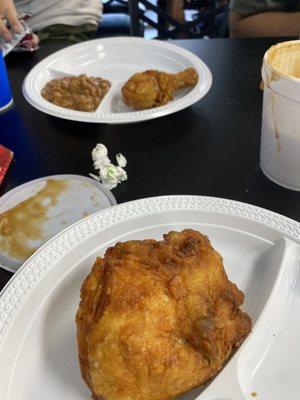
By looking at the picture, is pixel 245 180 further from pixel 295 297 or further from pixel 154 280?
pixel 154 280

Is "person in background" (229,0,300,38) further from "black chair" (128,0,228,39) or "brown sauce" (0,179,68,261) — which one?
"brown sauce" (0,179,68,261)

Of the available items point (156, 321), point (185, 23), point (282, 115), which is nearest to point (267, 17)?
point (185, 23)

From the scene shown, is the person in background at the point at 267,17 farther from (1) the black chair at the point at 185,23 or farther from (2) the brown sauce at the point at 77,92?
(2) the brown sauce at the point at 77,92

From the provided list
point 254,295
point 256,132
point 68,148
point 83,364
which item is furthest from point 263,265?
point 68,148

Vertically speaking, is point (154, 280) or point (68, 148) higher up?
point (154, 280)

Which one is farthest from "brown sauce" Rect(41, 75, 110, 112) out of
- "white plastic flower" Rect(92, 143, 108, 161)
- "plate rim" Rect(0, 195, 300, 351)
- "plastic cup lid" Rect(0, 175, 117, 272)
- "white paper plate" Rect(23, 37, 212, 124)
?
"plate rim" Rect(0, 195, 300, 351)

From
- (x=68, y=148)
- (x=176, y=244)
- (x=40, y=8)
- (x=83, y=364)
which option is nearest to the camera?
(x=83, y=364)
